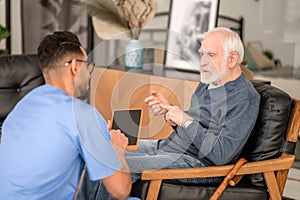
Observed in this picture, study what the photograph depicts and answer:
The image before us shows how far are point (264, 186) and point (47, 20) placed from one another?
10.4 ft

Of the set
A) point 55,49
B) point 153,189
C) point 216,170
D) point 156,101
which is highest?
point 55,49

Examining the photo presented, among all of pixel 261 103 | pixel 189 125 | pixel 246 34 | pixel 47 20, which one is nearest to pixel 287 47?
pixel 246 34

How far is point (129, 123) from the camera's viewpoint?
1.84 meters

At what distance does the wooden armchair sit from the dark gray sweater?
0.26 feet

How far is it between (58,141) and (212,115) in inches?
33.5

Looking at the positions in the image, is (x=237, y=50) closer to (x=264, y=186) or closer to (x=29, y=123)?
(x=264, y=186)

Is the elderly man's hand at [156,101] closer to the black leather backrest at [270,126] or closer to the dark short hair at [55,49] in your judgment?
the dark short hair at [55,49]

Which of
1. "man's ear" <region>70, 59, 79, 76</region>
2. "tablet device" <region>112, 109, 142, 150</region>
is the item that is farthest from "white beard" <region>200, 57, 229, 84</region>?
"man's ear" <region>70, 59, 79, 76</region>

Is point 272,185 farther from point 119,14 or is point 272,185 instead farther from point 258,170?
point 119,14

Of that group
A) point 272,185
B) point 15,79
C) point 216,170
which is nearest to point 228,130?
point 216,170

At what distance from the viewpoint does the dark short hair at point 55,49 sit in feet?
5.49

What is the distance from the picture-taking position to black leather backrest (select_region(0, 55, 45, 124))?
3123 millimetres

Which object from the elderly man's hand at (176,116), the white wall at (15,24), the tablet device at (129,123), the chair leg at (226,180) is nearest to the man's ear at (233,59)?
the elderly man's hand at (176,116)

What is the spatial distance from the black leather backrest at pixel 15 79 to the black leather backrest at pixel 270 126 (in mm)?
1604
